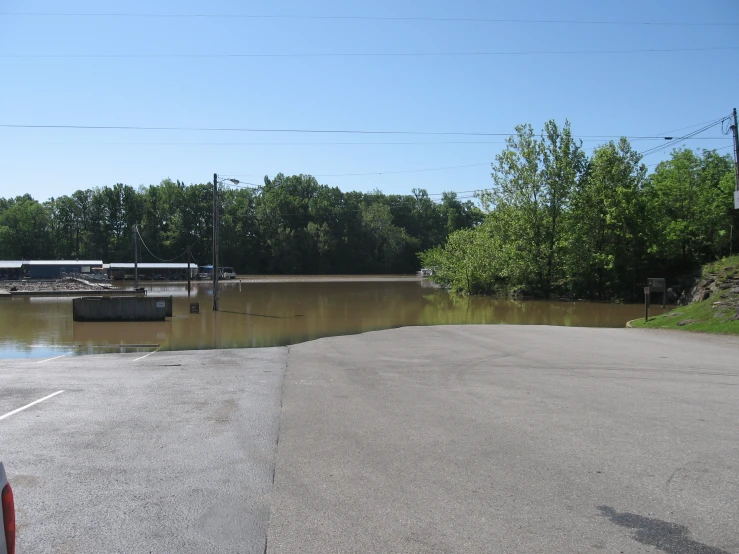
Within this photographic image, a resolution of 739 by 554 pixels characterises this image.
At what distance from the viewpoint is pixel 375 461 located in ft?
21.4

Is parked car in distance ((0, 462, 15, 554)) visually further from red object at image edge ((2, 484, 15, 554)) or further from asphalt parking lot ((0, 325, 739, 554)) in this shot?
asphalt parking lot ((0, 325, 739, 554))

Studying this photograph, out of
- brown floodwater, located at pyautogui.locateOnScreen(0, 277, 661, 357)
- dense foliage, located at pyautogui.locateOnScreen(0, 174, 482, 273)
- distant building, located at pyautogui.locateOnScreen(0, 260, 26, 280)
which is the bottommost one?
Result: brown floodwater, located at pyautogui.locateOnScreen(0, 277, 661, 357)

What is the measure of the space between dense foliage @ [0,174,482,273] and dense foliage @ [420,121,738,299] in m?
68.0

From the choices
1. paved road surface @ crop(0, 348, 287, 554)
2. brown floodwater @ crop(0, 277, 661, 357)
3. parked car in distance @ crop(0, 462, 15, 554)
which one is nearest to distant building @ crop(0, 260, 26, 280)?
brown floodwater @ crop(0, 277, 661, 357)

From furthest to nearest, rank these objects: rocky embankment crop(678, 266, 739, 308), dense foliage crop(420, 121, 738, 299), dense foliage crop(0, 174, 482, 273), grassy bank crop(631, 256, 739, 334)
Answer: dense foliage crop(0, 174, 482, 273)
dense foliage crop(420, 121, 738, 299)
rocky embankment crop(678, 266, 739, 308)
grassy bank crop(631, 256, 739, 334)

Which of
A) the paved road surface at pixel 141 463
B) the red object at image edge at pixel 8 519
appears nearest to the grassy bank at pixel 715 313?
the paved road surface at pixel 141 463

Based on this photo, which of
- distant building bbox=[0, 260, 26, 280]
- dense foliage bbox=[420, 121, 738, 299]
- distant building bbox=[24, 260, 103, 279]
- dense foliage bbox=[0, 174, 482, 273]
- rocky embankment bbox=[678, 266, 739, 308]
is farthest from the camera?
dense foliage bbox=[0, 174, 482, 273]

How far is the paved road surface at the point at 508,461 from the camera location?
4.70m

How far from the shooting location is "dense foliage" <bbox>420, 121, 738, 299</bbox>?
157 ft

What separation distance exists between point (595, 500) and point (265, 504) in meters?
2.89

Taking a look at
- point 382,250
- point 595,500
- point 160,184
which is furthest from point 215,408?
point 160,184

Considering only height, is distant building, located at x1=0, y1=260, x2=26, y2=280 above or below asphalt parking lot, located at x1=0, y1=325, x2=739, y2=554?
above

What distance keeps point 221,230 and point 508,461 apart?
120614mm

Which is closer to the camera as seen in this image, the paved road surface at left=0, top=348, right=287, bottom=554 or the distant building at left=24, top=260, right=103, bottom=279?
the paved road surface at left=0, top=348, right=287, bottom=554
